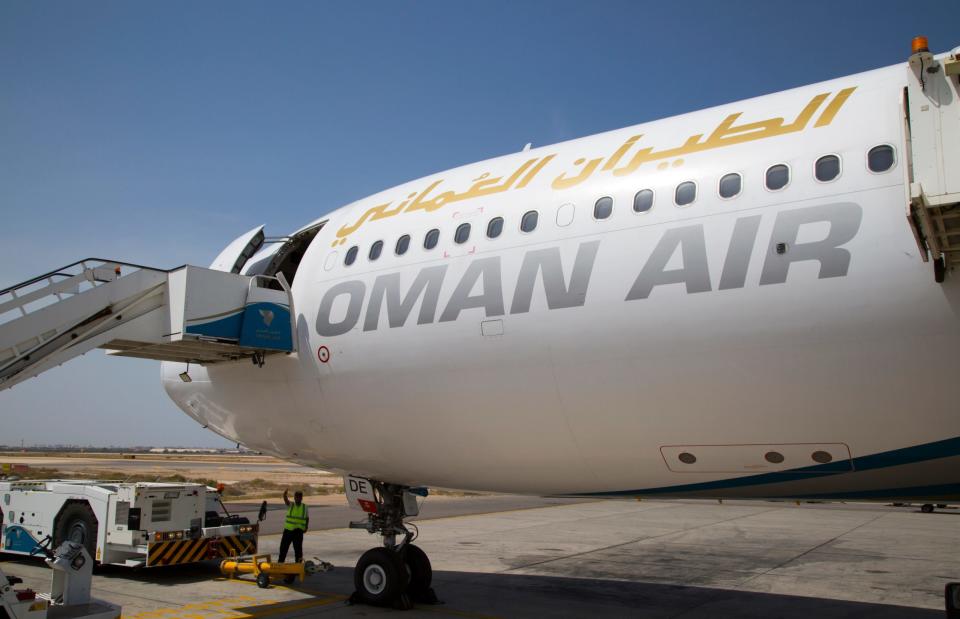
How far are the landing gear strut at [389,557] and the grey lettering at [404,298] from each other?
11.6 feet

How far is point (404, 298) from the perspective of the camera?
9.66 meters

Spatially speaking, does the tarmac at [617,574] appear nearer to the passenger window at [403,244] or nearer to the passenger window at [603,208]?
the passenger window at [403,244]

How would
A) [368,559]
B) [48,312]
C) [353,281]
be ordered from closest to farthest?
[48,312]
[353,281]
[368,559]

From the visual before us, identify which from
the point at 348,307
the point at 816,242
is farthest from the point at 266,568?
the point at 816,242

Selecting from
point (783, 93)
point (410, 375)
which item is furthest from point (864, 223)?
point (410, 375)

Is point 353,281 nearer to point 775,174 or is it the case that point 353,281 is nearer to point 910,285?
point 775,174

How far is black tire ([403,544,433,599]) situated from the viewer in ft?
40.2

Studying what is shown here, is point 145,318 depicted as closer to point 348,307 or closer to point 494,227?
point 348,307

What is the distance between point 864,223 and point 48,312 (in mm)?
9545

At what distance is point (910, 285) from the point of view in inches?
254

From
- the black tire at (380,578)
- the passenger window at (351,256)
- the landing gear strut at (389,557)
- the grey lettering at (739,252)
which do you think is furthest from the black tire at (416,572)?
the grey lettering at (739,252)

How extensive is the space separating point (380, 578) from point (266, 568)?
3208 millimetres

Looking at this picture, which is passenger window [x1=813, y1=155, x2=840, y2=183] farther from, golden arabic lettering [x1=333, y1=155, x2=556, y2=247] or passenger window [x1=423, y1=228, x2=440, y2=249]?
passenger window [x1=423, y1=228, x2=440, y2=249]

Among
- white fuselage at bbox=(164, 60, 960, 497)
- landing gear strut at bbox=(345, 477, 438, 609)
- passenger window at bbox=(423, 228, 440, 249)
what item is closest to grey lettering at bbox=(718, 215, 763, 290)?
white fuselage at bbox=(164, 60, 960, 497)
